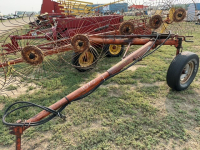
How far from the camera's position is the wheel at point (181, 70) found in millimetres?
2883

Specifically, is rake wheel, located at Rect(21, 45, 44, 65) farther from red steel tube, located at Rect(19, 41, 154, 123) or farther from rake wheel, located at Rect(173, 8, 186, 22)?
rake wheel, located at Rect(173, 8, 186, 22)

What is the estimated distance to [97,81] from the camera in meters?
2.06

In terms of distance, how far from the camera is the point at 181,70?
9.46 feet

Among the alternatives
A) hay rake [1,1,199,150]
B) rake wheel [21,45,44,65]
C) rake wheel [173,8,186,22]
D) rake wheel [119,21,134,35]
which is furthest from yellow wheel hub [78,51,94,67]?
rake wheel [173,8,186,22]

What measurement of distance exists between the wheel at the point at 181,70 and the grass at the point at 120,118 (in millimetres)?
166

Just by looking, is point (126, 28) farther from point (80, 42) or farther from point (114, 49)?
point (80, 42)

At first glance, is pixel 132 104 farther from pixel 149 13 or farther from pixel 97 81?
pixel 149 13

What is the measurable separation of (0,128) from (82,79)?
197 centimetres

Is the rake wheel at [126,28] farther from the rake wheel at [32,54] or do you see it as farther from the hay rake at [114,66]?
the rake wheel at [32,54]

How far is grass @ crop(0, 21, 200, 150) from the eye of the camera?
207 cm

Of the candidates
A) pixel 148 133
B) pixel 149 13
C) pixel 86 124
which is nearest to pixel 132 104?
pixel 148 133

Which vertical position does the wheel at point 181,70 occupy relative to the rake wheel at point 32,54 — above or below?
below

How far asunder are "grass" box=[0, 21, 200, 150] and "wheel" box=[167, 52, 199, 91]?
17 centimetres

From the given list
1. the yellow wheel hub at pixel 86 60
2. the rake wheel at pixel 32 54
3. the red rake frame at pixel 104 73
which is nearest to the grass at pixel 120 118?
the red rake frame at pixel 104 73
